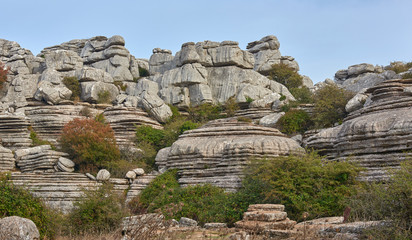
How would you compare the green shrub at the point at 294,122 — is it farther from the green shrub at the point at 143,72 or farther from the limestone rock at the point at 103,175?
the green shrub at the point at 143,72

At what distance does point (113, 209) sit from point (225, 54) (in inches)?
1195

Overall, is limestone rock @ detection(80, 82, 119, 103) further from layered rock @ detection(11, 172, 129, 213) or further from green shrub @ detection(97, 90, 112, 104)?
layered rock @ detection(11, 172, 129, 213)

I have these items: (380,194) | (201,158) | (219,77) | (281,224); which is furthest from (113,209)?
(219,77)

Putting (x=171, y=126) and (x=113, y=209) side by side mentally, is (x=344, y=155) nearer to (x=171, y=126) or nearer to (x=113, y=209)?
(x=113, y=209)

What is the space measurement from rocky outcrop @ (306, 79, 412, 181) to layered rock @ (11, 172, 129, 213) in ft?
36.0

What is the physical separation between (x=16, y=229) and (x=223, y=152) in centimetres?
1353

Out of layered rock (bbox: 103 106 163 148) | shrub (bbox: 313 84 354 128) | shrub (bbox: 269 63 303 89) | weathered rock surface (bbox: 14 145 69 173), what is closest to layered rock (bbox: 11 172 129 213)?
weathered rock surface (bbox: 14 145 69 173)

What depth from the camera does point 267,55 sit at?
49562 millimetres

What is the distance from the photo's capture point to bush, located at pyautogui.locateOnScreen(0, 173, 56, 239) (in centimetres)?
1052

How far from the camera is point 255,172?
16719mm

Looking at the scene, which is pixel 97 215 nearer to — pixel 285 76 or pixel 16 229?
pixel 16 229

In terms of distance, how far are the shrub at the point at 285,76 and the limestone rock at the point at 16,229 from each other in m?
40.0

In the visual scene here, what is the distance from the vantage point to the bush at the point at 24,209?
34.5ft

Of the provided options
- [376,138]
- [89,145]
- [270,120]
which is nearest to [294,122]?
[270,120]
